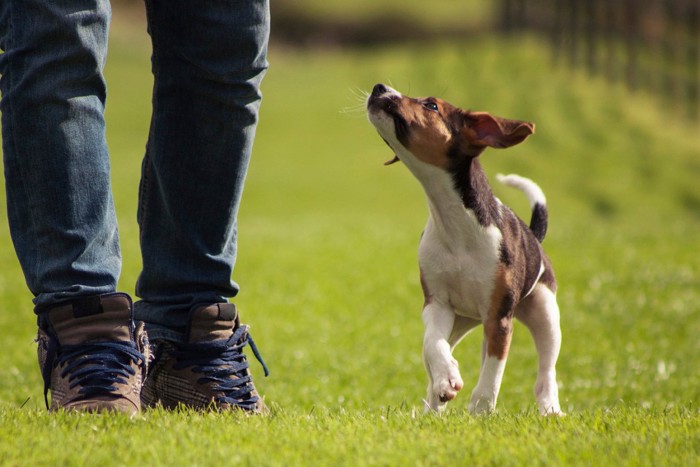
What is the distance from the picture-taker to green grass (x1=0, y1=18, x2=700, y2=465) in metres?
2.91

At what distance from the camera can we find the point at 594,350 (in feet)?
24.5

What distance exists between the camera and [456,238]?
368cm

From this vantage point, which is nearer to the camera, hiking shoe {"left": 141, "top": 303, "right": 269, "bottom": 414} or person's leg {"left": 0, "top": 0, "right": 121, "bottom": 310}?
person's leg {"left": 0, "top": 0, "right": 121, "bottom": 310}

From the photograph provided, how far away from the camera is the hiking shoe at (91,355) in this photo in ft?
10.9

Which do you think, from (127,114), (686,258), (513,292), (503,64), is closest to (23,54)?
(513,292)

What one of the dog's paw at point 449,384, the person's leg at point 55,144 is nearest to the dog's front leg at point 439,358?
the dog's paw at point 449,384

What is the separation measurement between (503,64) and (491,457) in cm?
3255

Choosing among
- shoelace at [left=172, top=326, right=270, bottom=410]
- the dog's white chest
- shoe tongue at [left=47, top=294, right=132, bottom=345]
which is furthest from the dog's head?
shoe tongue at [left=47, top=294, right=132, bottom=345]

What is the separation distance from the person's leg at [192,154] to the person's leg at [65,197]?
0.32 metres

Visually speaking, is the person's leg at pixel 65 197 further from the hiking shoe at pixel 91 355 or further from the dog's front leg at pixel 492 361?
the dog's front leg at pixel 492 361

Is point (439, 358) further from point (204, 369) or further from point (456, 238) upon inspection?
point (204, 369)

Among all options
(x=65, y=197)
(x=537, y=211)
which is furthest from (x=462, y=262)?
(x=65, y=197)

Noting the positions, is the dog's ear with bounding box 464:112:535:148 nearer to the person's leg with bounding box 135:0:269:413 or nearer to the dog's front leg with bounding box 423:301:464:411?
the dog's front leg with bounding box 423:301:464:411

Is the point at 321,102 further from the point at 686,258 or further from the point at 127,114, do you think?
the point at 686,258
